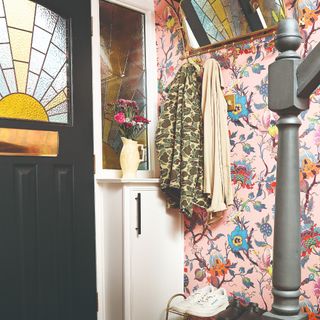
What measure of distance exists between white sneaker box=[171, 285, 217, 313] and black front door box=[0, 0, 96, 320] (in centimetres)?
54

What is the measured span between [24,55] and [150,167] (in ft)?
3.80

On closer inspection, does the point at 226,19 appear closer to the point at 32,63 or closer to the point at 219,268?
the point at 32,63

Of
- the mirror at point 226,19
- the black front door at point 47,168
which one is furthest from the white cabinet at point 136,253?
the mirror at point 226,19

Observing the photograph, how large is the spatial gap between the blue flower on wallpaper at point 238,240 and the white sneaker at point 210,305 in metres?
0.30

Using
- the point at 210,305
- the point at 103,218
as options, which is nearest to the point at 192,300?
the point at 210,305

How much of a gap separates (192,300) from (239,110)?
1.21 m

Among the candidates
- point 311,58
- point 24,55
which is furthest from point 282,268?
point 24,55

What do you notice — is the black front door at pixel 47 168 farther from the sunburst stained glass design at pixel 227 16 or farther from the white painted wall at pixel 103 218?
the sunburst stained glass design at pixel 227 16

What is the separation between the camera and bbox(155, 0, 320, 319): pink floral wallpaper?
2.18m

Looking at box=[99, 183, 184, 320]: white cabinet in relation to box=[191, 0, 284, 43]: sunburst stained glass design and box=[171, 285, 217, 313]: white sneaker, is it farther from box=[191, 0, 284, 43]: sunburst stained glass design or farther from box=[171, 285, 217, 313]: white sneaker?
box=[191, 0, 284, 43]: sunburst stained glass design

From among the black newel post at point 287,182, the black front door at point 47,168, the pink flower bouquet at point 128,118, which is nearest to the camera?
the black newel post at point 287,182

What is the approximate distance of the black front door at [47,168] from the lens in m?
2.10

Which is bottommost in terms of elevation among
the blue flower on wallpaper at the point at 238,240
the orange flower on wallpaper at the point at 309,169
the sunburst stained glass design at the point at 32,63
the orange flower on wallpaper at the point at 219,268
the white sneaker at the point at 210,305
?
the white sneaker at the point at 210,305

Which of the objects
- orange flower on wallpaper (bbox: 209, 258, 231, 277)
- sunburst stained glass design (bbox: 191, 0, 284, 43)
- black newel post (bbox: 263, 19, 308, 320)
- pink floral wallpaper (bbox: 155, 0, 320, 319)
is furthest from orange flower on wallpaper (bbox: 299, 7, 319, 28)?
black newel post (bbox: 263, 19, 308, 320)
